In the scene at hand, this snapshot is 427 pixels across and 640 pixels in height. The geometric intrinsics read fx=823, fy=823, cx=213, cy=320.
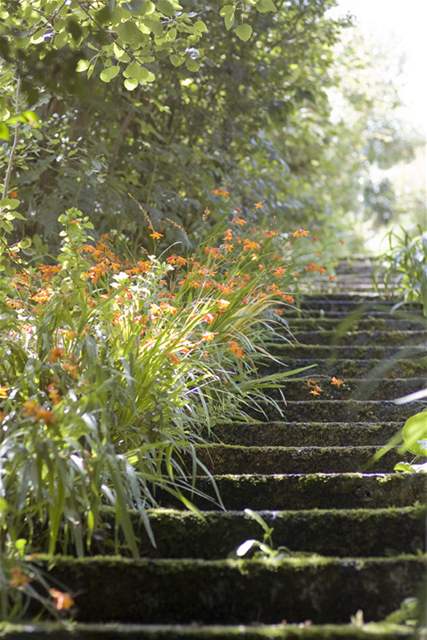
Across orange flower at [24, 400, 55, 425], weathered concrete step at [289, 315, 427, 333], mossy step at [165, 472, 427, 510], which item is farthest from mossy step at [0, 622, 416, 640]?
weathered concrete step at [289, 315, 427, 333]

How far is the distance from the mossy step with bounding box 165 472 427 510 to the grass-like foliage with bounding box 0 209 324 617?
0.15 meters

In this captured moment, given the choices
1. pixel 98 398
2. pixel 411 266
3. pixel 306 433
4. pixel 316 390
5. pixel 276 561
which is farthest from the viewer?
pixel 411 266

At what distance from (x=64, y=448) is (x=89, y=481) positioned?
A: 0.14 m

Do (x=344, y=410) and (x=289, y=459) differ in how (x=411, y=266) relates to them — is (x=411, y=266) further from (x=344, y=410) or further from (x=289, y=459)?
(x=289, y=459)

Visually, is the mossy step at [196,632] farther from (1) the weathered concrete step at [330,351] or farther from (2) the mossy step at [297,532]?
(1) the weathered concrete step at [330,351]

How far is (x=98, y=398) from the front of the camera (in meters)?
2.08

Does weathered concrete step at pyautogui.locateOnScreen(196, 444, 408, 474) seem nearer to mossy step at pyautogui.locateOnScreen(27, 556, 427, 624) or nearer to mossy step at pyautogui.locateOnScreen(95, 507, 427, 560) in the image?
mossy step at pyautogui.locateOnScreen(95, 507, 427, 560)

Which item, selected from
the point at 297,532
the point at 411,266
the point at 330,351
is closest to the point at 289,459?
the point at 297,532

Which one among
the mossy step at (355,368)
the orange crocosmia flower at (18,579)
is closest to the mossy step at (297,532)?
the orange crocosmia flower at (18,579)

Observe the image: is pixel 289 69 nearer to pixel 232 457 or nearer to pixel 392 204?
pixel 232 457

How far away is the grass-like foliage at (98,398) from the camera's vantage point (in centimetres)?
191

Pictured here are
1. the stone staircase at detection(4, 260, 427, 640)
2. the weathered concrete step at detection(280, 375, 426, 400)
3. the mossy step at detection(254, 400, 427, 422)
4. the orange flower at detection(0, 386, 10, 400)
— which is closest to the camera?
the stone staircase at detection(4, 260, 427, 640)

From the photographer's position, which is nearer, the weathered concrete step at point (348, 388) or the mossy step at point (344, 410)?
the mossy step at point (344, 410)

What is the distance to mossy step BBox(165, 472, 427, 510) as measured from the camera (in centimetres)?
232
